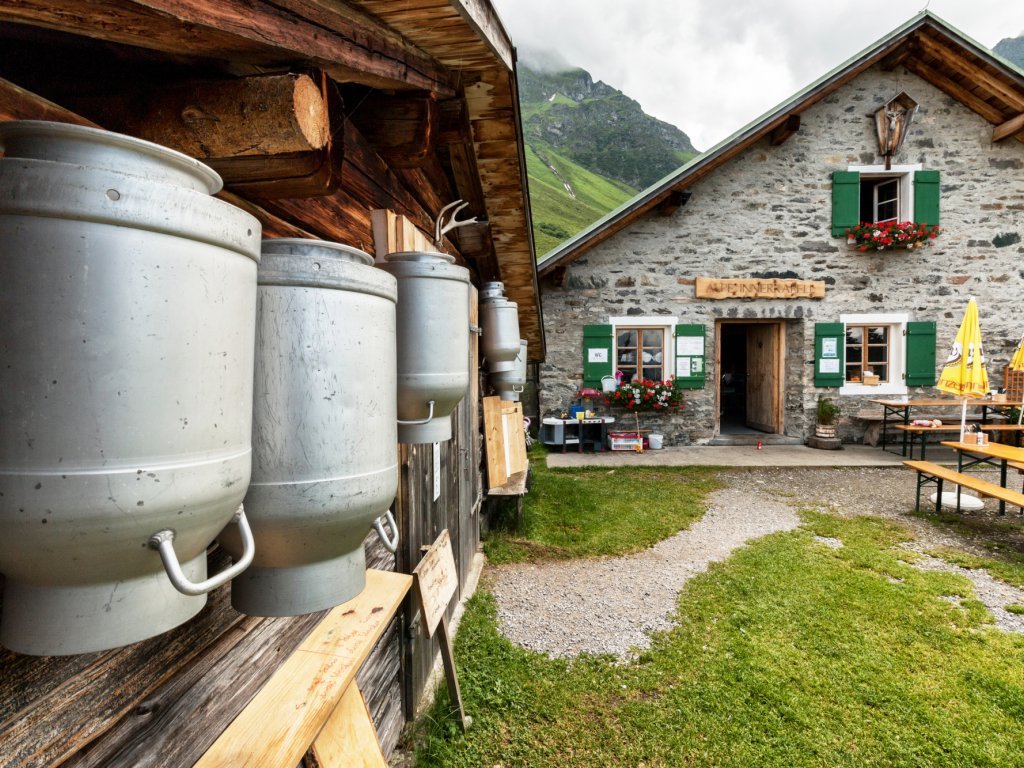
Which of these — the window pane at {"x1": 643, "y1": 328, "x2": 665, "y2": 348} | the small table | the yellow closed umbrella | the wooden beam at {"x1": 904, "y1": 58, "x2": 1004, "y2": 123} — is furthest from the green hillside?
the yellow closed umbrella

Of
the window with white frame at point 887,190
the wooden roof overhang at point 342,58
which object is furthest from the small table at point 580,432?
the wooden roof overhang at point 342,58

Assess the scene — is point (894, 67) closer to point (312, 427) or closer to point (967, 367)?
point (967, 367)

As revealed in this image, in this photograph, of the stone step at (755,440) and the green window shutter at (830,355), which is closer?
the green window shutter at (830,355)

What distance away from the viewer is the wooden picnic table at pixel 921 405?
8281 millimetres

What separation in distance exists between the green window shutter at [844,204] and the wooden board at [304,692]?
33.1ft

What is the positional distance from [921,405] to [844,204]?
3.52 metres

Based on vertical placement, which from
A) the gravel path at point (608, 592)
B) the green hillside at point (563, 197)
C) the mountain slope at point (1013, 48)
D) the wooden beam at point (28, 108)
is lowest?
the gravel path at point (608, 592)

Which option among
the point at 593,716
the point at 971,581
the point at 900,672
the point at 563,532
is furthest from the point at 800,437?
the point at 593,716

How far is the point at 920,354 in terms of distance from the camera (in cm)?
904

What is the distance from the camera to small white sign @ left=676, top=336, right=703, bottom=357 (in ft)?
30.1

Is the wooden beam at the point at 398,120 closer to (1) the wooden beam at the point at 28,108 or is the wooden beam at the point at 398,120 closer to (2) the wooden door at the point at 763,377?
(1) the wooden beam at the point at 28,108

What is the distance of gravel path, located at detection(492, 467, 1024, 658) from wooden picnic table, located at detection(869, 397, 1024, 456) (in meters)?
2.52

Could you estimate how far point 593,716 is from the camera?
2.50m

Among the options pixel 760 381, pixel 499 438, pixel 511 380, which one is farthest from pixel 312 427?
pixel 760 381
